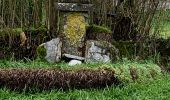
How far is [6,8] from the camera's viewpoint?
955 cm

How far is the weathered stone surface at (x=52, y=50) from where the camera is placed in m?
8.80

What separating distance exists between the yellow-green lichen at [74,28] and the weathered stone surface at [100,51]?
0.22 metres

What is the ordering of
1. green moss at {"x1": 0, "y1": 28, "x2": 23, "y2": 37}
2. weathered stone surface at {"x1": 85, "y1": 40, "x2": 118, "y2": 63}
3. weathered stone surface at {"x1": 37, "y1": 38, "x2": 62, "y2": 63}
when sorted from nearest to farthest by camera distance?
1. weathered stone surface at {"x1": 37, "y1": 38, "x2": 62, "y2": 63}
2. weathered stone surface at {"x1": 85, "y1": 40, "x2": 118, "y2": 63}
3. green moss at {"x1": 0, "y1": 28, "x2": 23, "y2": 37}

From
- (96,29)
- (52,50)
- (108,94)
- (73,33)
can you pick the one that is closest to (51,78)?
(108,94)

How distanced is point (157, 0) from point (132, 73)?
8.17 feet

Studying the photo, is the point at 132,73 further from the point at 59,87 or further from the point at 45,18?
the point at 45,18

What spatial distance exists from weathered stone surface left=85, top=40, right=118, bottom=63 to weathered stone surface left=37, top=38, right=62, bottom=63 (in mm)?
517

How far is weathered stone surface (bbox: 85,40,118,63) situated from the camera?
8.91 metres

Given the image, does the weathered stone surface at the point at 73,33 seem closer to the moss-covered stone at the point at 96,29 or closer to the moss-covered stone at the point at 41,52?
the moss-covered stone at the point at 96,29

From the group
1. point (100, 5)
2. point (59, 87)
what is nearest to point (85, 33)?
point (100, 5)

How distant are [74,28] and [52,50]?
58cm

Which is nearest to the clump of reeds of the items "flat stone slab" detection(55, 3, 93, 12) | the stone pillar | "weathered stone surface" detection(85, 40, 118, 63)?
"weathered stone surface" detection(85, 40, 118, 63)

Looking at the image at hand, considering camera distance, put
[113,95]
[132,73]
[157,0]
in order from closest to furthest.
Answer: [113,95]
[132,73]
[157,0]

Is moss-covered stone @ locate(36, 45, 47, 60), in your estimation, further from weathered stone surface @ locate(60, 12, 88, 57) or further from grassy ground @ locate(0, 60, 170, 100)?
grassy ground @ locate(0, 60, 170, 100)
